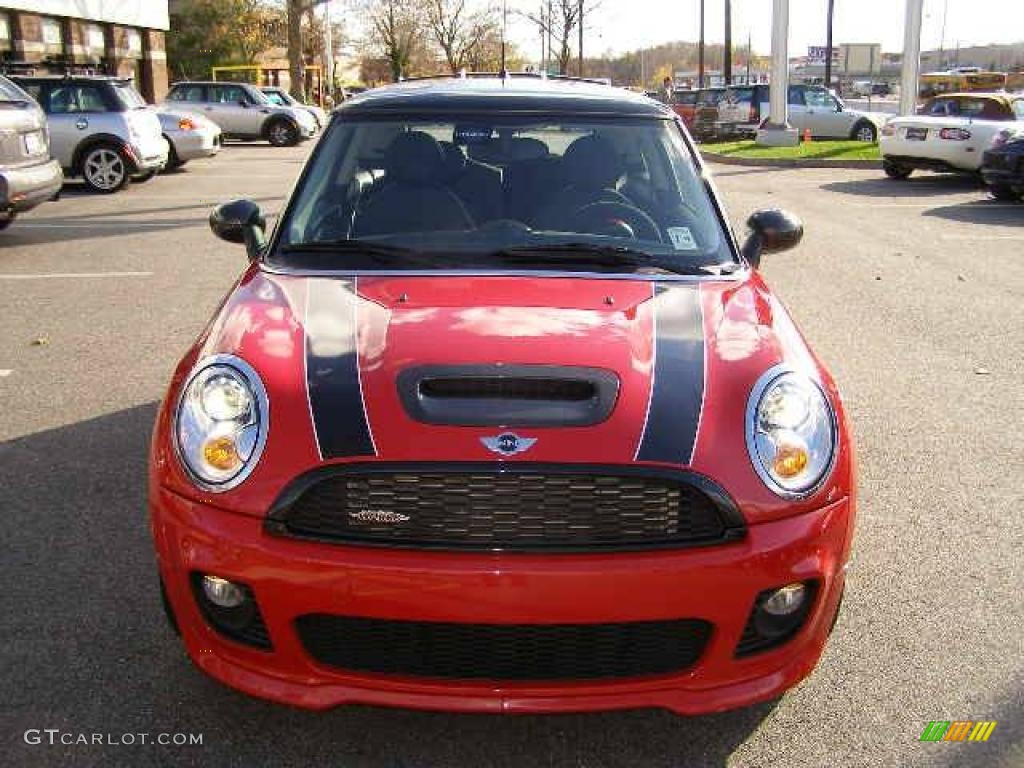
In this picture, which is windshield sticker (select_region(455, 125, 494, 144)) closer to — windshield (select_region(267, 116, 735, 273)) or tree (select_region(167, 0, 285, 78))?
windshield (select_region(267, 116, 735, 273))

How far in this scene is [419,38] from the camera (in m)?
70.6

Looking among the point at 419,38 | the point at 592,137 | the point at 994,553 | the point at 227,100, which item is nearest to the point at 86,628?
the point at 592,137

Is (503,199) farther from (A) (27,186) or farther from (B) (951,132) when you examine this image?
(B) (951,132)

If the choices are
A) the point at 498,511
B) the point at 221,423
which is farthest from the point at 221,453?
the point at 498,511

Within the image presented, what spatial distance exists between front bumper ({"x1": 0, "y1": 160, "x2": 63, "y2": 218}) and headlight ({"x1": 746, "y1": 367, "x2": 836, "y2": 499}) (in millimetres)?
8493

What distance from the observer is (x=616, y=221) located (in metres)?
3.72

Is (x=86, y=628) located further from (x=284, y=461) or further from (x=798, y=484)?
(x=798, y=484)

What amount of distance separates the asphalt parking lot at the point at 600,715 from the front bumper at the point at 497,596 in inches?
10.3

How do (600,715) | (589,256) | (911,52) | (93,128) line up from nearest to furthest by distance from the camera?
1. (600,715)
2. (589,256)
3. (93,128)
4. (911,52)

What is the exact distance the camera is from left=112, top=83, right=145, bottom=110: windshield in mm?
15242

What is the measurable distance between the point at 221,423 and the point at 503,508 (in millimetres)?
770

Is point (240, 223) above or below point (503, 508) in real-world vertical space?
above

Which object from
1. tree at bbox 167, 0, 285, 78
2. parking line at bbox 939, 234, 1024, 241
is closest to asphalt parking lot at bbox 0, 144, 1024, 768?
parking line at bbox 939, 234, 1024, 241

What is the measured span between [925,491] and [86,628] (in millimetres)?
3246
